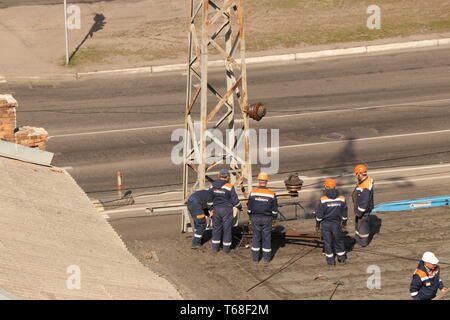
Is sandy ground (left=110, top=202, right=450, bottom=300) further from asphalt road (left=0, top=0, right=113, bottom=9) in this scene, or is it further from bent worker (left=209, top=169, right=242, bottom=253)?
asphalt road (left=0, top=0, right=113, bottom=9)

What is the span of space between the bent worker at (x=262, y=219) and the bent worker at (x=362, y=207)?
183 centimetres

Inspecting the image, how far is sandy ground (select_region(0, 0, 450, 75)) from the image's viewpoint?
40000 millimetres

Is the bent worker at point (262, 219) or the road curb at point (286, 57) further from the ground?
the road curb at point (286, 57)

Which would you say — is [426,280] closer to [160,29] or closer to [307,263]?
[307,263]

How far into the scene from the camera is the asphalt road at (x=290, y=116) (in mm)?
29172

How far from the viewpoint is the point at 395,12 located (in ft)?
142

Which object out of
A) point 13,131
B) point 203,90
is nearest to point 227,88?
point 203,90

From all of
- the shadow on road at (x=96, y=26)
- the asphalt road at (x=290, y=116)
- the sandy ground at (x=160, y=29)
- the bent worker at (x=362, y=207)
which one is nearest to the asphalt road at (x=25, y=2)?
the sandy ground at (x=160, y=29)

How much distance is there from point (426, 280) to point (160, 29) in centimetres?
2804

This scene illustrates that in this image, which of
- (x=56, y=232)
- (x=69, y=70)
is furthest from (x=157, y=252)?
(x=69, y=70)

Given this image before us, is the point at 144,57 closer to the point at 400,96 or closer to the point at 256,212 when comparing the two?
the point at 400,96

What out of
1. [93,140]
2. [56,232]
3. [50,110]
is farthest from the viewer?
[50,110]

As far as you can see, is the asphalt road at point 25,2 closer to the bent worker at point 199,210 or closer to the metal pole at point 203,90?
the metal pole at point 203,90
